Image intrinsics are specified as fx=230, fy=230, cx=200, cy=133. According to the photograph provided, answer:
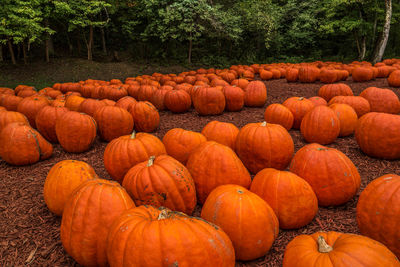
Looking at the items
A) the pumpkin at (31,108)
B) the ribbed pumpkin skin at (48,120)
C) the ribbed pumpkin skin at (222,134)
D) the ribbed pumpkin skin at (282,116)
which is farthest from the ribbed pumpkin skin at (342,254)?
the pumpkin at (31,108)

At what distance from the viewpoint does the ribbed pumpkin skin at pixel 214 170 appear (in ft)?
8.22

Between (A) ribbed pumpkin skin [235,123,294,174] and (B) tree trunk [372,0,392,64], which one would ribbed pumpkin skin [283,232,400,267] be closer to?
(A) ribbed pumpkin skin [235,123,294,174]

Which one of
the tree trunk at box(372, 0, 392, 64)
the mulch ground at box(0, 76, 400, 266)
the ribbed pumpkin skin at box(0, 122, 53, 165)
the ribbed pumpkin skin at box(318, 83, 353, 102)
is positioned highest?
the tree trunk at box(372, 0, 392, 64)

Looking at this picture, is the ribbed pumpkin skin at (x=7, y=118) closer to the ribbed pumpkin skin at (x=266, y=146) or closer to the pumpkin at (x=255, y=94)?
the ribbed pumpkin skin at (x=266, y=146)

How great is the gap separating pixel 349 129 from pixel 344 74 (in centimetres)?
622

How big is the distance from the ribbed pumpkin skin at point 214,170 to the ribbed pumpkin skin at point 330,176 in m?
0.73

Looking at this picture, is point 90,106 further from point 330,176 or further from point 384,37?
point 384,37

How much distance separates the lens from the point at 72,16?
1669cm

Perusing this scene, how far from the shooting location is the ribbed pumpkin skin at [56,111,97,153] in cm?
407

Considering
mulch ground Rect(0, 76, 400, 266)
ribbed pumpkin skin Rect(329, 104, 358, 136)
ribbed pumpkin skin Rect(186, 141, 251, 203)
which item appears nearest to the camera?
mulch ground Rect(0, 76, 400, 266)

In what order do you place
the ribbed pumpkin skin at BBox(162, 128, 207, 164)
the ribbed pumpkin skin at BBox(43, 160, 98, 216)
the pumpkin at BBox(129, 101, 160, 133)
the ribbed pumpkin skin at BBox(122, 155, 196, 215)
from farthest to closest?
the pumpkin at BBox(129, 101, 160, 133) < the ribbed pumpkin skin at BBox(162, 128, 207, 164) < the ribbed pumpkin skin at BBox(43, 160, 98, 216) < the ribbed pumpkin skin at BBox(122, 155, 196, 215)

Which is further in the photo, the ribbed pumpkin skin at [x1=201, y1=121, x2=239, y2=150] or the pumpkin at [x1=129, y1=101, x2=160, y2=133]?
the pumpkin at [x1=129, y1=101, x2=160, y2=133]

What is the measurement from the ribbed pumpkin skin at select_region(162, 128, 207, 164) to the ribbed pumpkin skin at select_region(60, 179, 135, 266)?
1568 mm

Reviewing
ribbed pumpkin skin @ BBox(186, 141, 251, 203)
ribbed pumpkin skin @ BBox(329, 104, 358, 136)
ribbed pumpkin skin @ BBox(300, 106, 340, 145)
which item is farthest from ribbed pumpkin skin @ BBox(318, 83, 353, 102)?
ribbed pumpkin skin @ BBox(186, 141, 251, 203)
